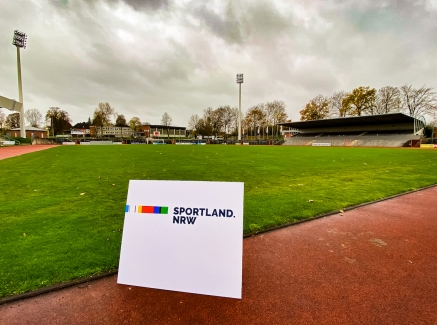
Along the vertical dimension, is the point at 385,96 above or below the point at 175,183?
above

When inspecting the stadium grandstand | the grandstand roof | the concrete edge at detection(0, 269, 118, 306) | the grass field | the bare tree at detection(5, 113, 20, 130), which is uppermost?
the bare tree at detection(5, 113, 20, 130)

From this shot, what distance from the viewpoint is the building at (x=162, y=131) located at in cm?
10418

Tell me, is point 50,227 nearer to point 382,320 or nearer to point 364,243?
point 382,320

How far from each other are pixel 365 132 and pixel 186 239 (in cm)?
6500

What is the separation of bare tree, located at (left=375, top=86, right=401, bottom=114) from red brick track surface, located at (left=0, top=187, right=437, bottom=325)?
223ft

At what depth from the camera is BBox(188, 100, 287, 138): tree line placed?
273 ft

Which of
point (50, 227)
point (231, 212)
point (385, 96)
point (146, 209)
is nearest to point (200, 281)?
point (231, 212)

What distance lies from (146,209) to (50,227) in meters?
2.78

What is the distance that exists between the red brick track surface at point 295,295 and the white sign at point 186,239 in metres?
0.20

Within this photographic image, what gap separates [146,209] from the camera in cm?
256

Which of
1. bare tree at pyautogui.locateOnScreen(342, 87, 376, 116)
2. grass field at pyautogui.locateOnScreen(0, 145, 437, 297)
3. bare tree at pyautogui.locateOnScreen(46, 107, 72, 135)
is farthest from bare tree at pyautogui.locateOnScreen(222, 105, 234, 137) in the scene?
grass field at pyautogui.locateOnScreen(0, 145, 437, 297)

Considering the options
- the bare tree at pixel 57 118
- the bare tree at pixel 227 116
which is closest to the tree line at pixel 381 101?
the bare tree at pixel 227 116

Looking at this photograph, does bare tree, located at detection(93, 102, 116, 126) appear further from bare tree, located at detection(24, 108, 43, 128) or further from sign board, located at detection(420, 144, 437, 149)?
sign board, located at detection(420, 144, 437, 149)

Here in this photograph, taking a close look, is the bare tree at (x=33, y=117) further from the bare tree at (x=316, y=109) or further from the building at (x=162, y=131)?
the bare tree at (x=316, y=109)
